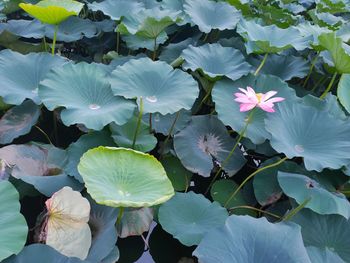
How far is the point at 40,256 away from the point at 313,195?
780mm

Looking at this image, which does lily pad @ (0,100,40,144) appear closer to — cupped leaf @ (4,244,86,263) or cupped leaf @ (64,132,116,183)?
cupped leaf @ (64,132,116,183)

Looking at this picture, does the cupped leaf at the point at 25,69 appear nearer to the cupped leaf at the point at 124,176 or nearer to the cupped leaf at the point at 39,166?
the cupped leaf at the point at 39,166

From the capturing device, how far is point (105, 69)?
5.05ft

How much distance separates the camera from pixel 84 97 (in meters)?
1.38

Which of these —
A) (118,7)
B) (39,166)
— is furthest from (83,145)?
(118,7)

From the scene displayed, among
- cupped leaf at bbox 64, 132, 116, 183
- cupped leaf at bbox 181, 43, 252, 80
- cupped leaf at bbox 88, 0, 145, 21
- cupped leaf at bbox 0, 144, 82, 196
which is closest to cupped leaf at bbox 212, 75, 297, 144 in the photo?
cupped leaf at bbox 181, 43, 252, 80

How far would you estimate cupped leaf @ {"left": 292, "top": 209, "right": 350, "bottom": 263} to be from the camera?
1193 mm

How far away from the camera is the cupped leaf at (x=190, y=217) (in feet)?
3.78

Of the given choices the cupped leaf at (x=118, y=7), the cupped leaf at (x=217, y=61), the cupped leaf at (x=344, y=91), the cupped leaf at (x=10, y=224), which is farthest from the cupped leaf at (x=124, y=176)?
the cupped leaf at (x=118, y=7)

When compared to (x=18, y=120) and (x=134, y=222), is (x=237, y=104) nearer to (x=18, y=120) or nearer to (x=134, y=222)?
(x=134, y=222)

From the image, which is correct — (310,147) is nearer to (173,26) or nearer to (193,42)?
(193,42)

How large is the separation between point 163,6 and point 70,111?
981mm

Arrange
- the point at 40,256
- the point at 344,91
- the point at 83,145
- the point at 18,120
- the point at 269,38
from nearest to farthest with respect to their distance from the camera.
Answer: the point at 40,256 → the point at 83,145 → the point at 18,120 → the point at 344,91 → the point at 269,38

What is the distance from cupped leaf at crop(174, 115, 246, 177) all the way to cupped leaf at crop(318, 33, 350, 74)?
0.50m
